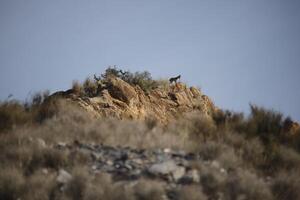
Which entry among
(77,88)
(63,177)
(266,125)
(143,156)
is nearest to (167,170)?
(143,156)

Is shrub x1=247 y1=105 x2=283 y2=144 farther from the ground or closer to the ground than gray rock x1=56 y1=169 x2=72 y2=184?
farther from the ground

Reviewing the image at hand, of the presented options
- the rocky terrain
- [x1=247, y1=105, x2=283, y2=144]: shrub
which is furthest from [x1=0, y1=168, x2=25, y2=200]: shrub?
[x1=247, y1=105, x2=283, y2=144]: shrub

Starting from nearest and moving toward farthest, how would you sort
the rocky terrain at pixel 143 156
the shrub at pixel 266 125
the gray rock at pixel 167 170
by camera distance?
the rocky terrain at pixel 143 156 → the gray rock at pixel 167 170 → the shrub at pixel 266 125

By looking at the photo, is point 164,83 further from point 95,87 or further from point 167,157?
point 167,157

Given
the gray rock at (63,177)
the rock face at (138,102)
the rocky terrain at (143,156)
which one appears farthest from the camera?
the rock face at (138,102)

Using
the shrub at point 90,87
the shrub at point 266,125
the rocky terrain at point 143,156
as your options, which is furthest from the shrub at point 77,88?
the shrub at point 266,125

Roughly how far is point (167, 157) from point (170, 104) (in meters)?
12.1

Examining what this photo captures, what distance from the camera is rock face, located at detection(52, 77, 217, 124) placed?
63.6ft

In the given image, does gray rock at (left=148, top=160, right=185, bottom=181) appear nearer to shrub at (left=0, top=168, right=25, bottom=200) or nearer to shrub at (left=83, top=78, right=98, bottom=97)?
shrub at (left=0, top=168, right=25, bottom=200)

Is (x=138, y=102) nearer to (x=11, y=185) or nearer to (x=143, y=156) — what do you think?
(x=143, y=156)

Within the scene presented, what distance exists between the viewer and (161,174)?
1039cm

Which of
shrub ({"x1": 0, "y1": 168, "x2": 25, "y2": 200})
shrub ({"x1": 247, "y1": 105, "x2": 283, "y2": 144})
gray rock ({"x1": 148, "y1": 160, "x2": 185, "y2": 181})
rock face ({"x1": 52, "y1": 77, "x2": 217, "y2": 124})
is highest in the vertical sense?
rock face ({"x1": 52, "y1": 77, "x2": 217, "y2": 124})

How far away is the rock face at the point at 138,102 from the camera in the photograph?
63.6ft

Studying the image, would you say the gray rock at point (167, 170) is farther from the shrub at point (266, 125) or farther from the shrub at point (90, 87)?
the shrub at point (90, 87)
